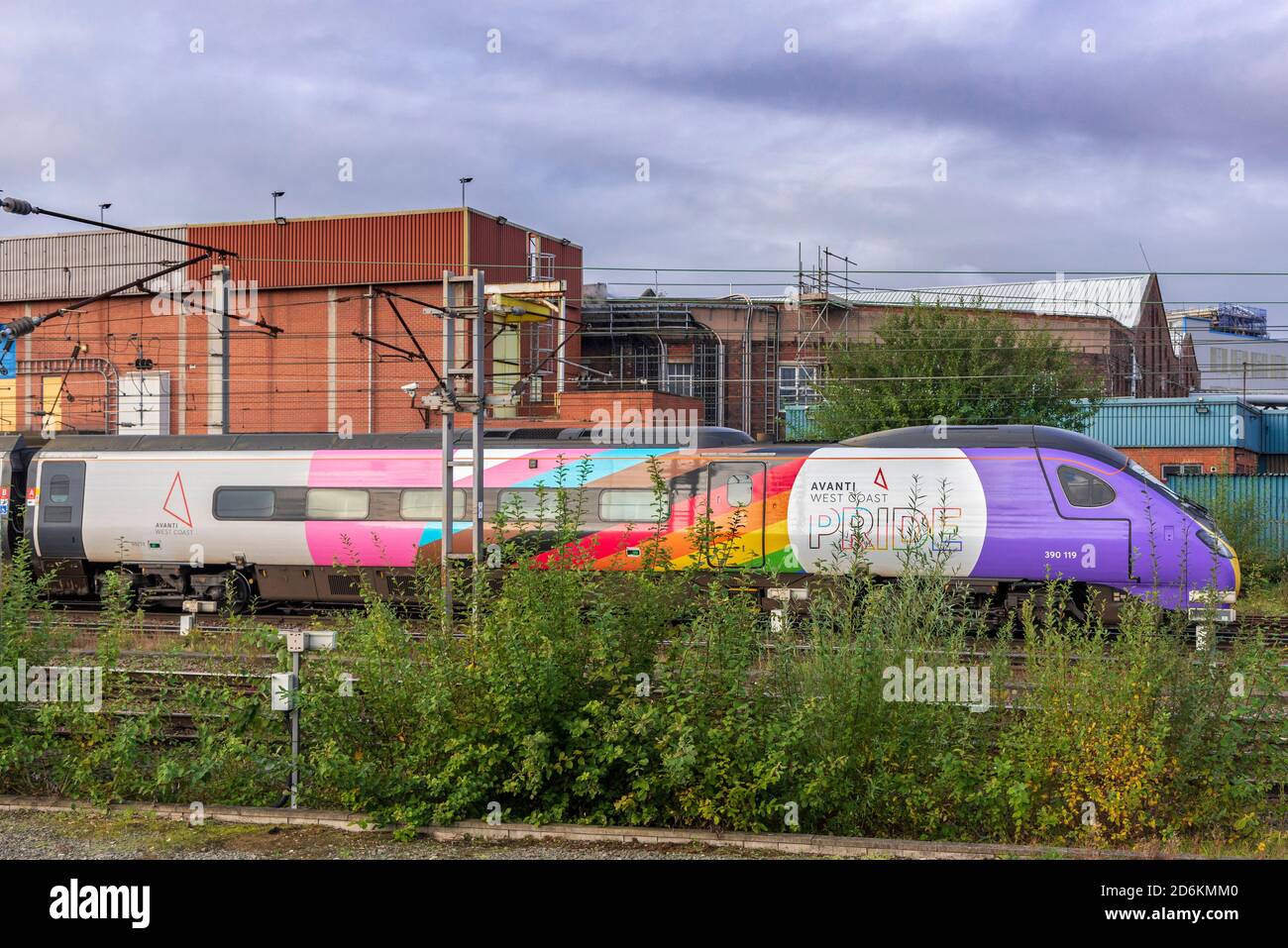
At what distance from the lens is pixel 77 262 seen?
47.6 metres

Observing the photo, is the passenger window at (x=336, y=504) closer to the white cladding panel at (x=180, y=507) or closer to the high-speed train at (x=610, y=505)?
the high-speed train at (x=610, y=505)

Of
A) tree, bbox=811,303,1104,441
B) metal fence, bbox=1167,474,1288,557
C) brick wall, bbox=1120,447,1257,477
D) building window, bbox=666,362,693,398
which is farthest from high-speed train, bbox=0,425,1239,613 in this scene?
building window, bbox=666,362,693,398

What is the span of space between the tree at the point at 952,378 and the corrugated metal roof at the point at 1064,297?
18.7 m

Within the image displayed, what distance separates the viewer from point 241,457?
66.7 ft

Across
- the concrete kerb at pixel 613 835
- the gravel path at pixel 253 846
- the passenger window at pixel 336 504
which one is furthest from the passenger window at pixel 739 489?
the gravel path at pixel 253 846

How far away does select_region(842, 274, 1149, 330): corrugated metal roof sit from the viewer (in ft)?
178

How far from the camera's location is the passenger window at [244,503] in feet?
66.0

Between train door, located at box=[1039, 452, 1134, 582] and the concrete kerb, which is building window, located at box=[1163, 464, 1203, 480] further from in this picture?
the concrete kerb

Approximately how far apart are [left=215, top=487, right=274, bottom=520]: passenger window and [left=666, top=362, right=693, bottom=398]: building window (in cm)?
3104

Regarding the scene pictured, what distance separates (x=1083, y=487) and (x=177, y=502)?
14793mm

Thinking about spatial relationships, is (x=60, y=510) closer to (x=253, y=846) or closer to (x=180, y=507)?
(x=180, y=507)

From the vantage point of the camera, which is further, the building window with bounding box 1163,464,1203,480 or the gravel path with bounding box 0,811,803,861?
the building window with bounding box 1163,464,1203,480

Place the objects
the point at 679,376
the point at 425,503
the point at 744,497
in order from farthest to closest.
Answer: the point at 679,376
the point at 425,503
the point at 744,497

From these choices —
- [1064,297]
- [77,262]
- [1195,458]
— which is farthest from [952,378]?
[77,262]
